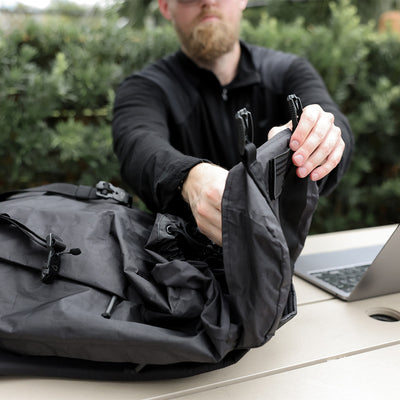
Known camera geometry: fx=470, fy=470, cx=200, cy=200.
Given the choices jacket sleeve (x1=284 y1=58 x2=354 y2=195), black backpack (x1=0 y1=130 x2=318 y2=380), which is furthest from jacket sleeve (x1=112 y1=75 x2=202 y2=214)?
jacket sleeve (x1=284 y1=58 x2=354 y2=195)

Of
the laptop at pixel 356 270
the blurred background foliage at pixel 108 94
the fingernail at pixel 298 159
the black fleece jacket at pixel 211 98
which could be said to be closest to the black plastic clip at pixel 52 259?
the fingernail at pixel 298 159

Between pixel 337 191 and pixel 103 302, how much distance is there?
7.35 ft

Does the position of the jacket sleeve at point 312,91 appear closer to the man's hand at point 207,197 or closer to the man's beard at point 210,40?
the man's beard at point 210,40

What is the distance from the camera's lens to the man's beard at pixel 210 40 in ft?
4.71

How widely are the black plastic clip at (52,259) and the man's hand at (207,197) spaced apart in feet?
0.70

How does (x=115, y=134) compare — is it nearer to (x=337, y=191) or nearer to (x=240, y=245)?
(x=240, y=245)

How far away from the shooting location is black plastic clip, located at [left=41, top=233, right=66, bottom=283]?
626mm

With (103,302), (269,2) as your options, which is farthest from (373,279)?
(269,2)

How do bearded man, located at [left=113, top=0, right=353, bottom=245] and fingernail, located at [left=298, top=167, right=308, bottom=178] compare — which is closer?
fingernail, located at [left=298, top=167, right=308, bottom=178]

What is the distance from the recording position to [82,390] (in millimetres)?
611

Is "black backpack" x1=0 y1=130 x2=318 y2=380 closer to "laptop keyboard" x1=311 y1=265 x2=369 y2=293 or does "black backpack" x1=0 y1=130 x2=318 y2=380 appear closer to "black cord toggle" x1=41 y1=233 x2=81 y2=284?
"black cord toggle" x1=41 y1=233 x2=81 y2=284

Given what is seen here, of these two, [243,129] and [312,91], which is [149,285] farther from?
[312,91]

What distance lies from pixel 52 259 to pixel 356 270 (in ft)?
2.14

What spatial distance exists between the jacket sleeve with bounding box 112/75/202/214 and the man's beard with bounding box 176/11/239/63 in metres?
0.19
